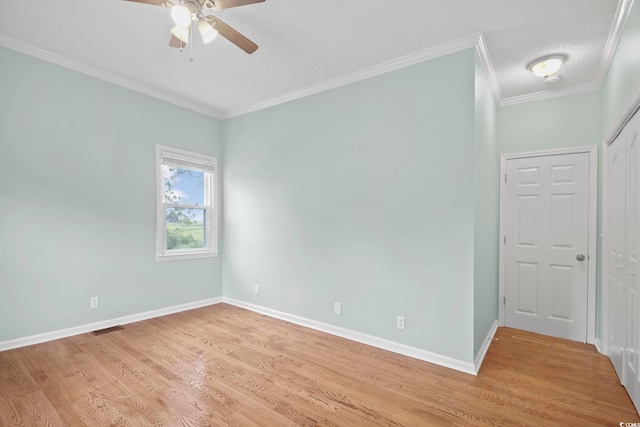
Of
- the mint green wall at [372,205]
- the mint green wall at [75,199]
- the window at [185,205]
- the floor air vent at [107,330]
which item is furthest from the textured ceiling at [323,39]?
the floor air vent at [107,330]

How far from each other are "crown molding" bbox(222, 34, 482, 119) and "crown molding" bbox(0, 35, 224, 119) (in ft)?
2.76

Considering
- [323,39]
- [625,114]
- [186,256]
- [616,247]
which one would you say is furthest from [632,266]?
[186,256]

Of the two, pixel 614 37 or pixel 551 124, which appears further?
pixel 551 124

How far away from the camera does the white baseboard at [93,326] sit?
2852 mm

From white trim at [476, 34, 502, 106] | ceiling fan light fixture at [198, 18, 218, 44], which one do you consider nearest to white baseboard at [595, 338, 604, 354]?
white trim at [476, 34, 502, 106]

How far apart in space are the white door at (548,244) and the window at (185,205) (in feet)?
13.2

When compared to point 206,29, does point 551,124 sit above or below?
below

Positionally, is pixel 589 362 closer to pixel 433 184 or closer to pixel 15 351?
pixel 433 184

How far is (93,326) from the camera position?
3316mm

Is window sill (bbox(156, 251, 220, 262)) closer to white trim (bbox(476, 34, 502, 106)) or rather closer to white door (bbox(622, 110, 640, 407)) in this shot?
white trim (bbox(476, 34, 502, 106))

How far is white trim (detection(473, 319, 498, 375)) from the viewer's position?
2.59 m

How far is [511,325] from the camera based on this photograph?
368 cm

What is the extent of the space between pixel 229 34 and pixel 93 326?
3325 millimetres

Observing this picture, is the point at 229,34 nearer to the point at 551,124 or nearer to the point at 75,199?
the point at 75,199
